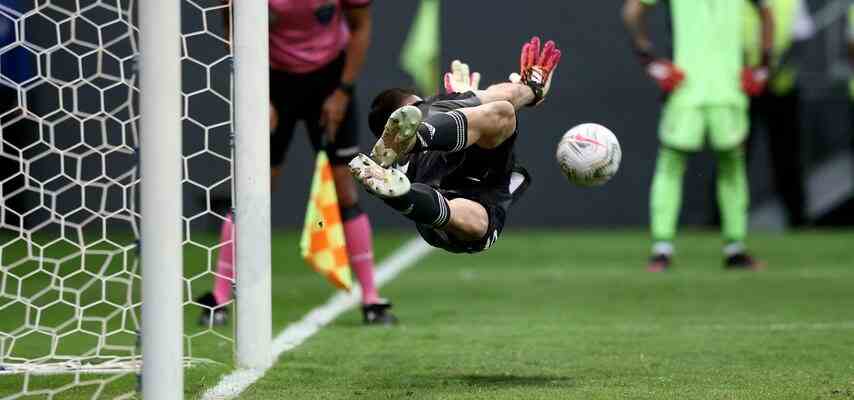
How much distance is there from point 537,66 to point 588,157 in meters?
0.40

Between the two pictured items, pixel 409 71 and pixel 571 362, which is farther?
pixel 409 71

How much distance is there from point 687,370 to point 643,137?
8145 millimetres

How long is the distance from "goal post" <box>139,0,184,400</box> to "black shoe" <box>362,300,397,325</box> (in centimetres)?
289

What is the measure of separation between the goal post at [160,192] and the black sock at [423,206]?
840 mm

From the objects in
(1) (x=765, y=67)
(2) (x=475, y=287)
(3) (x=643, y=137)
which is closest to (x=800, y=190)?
(3) (x=643, y=137)

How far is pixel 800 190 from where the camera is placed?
13.0 m

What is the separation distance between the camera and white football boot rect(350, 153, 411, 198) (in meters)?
4.25

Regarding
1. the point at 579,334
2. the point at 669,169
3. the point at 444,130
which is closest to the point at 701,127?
the point at 669,169

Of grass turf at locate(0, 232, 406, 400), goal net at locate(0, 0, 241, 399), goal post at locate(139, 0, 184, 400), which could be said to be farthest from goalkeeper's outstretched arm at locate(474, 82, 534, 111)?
goal post at locate(139, 0, 184, 400)

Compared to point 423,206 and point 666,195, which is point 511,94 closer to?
point 423,206

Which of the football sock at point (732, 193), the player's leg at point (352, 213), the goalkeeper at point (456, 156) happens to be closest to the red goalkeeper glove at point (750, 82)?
the football sock at point (732, 193)

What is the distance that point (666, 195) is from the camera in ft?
30.1

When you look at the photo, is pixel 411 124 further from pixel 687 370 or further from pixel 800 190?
pixel 800 190

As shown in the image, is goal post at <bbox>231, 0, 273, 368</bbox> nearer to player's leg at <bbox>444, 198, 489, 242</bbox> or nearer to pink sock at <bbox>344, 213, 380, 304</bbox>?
player's leg at <bbox>444, 198, 489, 242</bbox>
